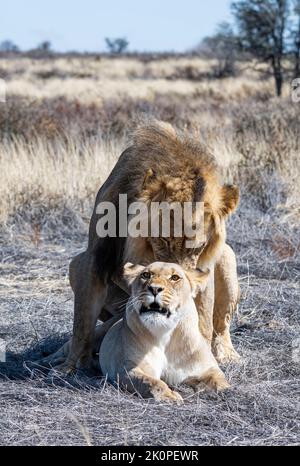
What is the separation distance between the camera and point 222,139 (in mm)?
13453

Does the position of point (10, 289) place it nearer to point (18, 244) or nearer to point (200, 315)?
point (18, 244)

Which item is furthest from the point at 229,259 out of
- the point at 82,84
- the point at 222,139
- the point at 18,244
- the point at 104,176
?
the point at 82,84

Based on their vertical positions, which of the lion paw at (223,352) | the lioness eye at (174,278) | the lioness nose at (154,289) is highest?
the lioness eye at (174,278)

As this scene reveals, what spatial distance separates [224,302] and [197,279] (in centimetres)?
A: 117

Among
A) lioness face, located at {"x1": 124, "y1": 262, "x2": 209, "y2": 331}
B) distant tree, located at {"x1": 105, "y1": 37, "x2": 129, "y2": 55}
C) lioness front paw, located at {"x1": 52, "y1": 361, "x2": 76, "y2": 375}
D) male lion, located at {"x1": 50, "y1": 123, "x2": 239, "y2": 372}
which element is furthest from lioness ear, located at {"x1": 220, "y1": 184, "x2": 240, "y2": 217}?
distant tree, located at {"x1": 105, "y1": 37, "x2": 129, "y2": 55}

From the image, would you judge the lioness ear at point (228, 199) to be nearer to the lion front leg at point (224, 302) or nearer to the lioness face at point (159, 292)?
the lioness face at point (159, 292)

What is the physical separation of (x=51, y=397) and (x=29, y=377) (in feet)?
1.73

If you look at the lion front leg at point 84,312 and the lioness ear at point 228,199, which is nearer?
the lioness ear at point 228,199

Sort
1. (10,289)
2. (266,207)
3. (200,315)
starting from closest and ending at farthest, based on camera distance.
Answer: (200,315), (10,289), (266,207)

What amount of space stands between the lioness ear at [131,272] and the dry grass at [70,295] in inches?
23.9

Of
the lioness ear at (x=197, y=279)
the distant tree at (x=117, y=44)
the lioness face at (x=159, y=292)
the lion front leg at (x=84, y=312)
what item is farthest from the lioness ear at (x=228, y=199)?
the distant tree at (x=117, y=44)

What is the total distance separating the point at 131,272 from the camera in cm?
524

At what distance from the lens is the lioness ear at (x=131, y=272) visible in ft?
17.2

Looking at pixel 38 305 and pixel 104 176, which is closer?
pixel 38 305
